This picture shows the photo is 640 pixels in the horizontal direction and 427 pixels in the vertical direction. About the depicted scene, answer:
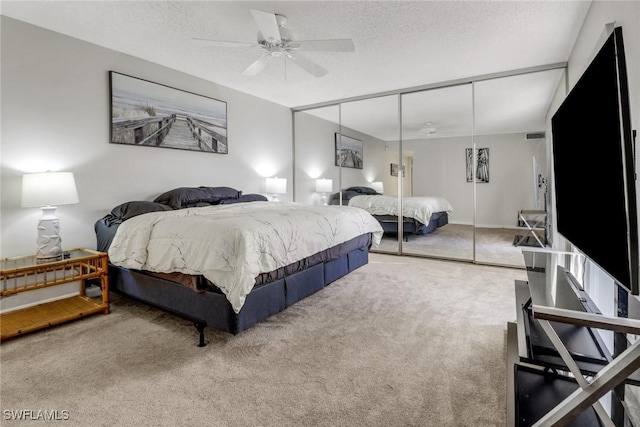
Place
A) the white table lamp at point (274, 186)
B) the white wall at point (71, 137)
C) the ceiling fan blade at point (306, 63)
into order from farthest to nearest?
1. the white table lamp at point (274, 186)
2. the ceiling fan blade at point (306, 63)
3. the white wall at point (71, 137)

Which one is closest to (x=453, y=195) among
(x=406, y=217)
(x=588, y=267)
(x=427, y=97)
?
(x=406, y=217)

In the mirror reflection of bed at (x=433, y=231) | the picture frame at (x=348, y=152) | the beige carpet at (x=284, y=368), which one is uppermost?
the picture frame at (x=348, y=152)

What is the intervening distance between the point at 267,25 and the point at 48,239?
2391 millimetres

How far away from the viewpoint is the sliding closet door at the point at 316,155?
17.8 feet

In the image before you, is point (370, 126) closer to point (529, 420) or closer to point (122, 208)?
point (122, 208)

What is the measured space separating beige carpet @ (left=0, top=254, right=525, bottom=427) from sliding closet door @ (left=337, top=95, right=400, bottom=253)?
2.21 meters

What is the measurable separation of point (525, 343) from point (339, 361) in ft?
3.43

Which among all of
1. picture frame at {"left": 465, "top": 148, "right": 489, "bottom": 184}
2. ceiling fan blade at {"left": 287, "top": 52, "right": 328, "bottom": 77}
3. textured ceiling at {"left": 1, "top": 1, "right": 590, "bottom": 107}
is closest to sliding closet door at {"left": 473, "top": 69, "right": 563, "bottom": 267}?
picture frame at {"left": 465, "top": 148, "right": 489, "bottom": 184}

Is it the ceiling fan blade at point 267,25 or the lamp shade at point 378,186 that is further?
the lamp shade at point 378,186

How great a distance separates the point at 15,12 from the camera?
2523 mm

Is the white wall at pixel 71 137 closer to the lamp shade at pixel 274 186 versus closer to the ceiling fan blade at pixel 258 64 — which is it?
the lamp shade at pixel 274 186

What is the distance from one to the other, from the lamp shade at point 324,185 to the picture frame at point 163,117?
→ 5.52 ft

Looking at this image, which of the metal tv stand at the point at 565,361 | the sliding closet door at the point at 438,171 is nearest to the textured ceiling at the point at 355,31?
the sliding closet door at the point at 438,171

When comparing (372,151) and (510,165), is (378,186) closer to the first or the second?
(372,151)
